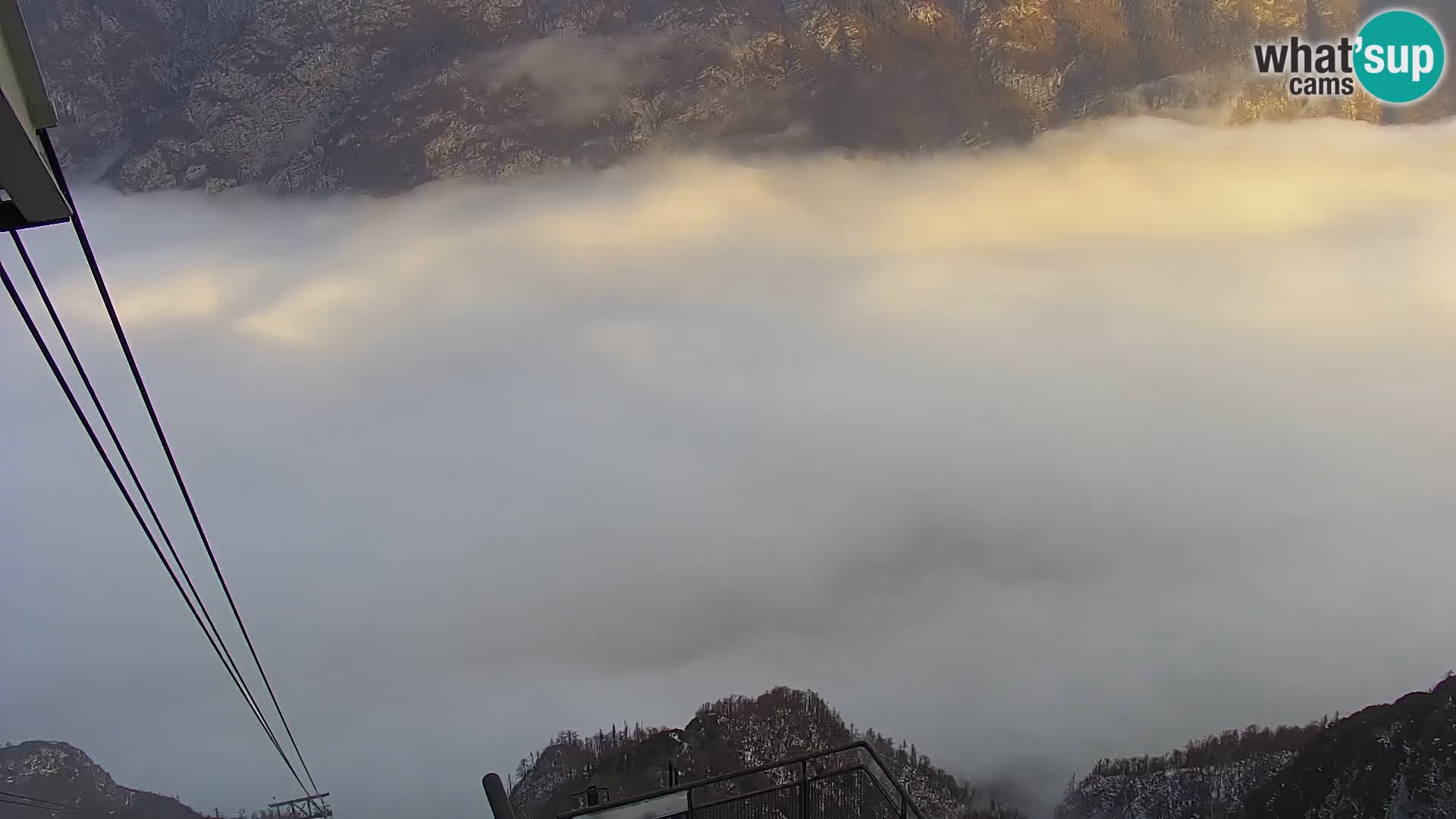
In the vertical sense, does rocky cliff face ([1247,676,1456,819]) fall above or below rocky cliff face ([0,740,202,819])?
above

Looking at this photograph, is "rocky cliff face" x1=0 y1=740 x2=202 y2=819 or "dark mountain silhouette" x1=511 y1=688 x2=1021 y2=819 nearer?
"dark mountain silhouette" x1=511 y1=688 x2=1021 y2=819

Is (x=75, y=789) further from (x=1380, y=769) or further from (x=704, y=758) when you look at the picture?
(x=1380, y=769)

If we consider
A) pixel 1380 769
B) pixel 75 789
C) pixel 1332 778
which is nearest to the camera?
pixel 1380 769

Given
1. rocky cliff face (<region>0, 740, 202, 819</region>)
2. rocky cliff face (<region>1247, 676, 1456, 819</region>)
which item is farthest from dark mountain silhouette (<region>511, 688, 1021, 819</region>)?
rocky cliff face (<region>0, 740, 202, 819</region>)

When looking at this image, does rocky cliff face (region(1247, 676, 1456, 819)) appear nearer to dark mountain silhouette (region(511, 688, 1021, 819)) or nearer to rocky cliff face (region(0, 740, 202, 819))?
dark mountain silhouette (region(511, 688, 1021, 819))

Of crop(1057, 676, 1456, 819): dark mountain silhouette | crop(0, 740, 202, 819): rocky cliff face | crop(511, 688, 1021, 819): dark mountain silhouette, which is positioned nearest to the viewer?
crop(1057, 676, 1456, 819): dark mountain silhouette

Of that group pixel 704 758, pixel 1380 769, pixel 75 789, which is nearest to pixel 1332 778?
pixel 1380 769

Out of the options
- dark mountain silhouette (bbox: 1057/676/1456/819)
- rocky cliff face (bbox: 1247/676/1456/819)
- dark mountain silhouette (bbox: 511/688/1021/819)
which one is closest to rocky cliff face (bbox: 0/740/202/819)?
dark mountain silhouette (bbox: 511/688/1021/819)

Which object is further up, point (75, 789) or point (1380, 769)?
point (1380, 769)

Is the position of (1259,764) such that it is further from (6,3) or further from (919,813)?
(6,3)

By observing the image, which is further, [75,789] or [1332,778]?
[75,789]

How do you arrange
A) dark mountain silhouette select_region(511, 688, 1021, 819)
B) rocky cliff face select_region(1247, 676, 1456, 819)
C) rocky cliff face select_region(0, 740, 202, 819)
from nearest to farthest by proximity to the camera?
1. rocky cliff face select_region(1247, 676, 1456, 819)
2. dark mountain silhouette select_region(511, 688, 1021, 819)
3. rocky cliff face select_region(0, 740, 202, 819)

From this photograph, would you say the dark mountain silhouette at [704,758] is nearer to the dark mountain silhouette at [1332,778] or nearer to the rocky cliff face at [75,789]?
the dark mountain silhouette at [1332,778]
